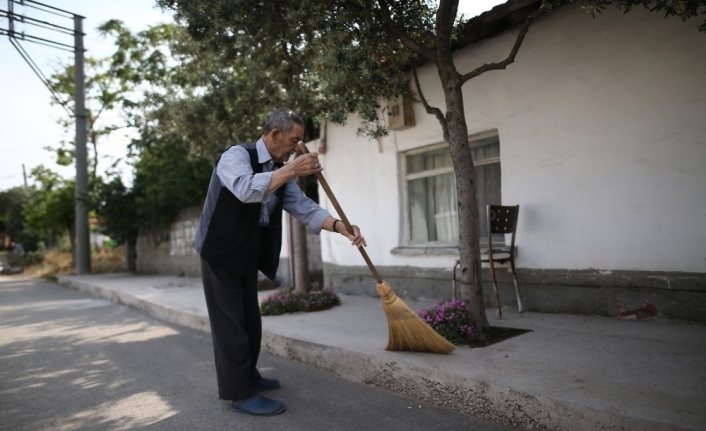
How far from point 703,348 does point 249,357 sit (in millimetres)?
3191

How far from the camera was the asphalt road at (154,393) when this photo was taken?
10.1 ft

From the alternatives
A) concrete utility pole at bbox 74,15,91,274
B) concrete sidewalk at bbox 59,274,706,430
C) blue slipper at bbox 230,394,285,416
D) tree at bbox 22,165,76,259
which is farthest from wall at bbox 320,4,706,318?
tree at bbox 22,165,76,259

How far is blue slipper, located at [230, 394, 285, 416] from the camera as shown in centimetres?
316

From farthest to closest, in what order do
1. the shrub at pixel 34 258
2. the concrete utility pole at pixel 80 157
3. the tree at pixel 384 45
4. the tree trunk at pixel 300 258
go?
the shrub at pixel 34 258 → the concrete utility pole at pixel 80 157 → the tree trunk at pixel 300 258 → the tree at pixel 384 45

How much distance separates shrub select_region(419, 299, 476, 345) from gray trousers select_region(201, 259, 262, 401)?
1.66 m

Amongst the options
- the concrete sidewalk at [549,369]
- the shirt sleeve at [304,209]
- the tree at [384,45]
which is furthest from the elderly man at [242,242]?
the tree at [384,45]

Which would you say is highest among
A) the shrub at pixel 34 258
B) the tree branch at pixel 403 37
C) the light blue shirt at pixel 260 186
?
the tree branch at pixel 403 37

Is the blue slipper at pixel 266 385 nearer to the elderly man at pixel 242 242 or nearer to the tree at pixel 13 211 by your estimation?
the elderly man at pixel 242 242

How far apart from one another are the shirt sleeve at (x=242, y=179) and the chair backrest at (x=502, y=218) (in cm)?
278

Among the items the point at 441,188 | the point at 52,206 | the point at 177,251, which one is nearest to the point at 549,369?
the point at 441,188

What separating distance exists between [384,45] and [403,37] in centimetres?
49

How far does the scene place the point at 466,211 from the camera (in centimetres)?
420

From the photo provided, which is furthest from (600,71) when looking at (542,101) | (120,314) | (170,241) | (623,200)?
(170,241)

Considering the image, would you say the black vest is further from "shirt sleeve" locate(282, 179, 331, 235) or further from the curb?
the curb
